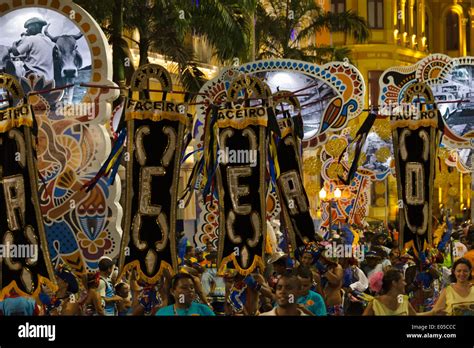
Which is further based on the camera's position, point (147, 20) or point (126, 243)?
point (147, 20)

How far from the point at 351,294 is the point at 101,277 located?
2.94m

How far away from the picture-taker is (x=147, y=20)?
24.8 m

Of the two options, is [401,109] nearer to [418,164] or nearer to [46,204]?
[418,164]

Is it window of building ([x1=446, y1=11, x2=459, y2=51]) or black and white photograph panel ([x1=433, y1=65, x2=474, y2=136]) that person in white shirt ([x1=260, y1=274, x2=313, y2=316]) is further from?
window of building ([x1=446, y1=11, x2=459, y2=51])

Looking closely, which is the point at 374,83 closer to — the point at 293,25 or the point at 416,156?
the point at 293,25

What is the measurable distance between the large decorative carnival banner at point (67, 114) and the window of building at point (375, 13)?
129ft

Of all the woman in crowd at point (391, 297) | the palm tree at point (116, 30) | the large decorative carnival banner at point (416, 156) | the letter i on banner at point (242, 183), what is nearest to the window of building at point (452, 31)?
the palm tree at point (116, 30)

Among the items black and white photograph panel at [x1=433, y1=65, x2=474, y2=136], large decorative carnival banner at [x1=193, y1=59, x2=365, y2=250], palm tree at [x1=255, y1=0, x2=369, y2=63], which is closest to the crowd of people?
large decorative carnival banner at [x1=193, y1=59, x2=365, y2=250]

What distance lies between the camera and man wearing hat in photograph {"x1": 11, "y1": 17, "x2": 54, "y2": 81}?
17.5m

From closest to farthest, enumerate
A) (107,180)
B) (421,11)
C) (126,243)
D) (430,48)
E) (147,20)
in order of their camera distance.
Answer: (126,243)
(107,180)
(147,20)
(421,11)
(430,48)

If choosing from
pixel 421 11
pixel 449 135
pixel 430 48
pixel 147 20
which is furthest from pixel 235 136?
pixel 430 48

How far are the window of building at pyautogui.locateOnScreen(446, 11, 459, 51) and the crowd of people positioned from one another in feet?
159

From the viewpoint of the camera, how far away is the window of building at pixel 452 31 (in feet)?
218

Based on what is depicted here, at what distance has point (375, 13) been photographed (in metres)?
56.7
